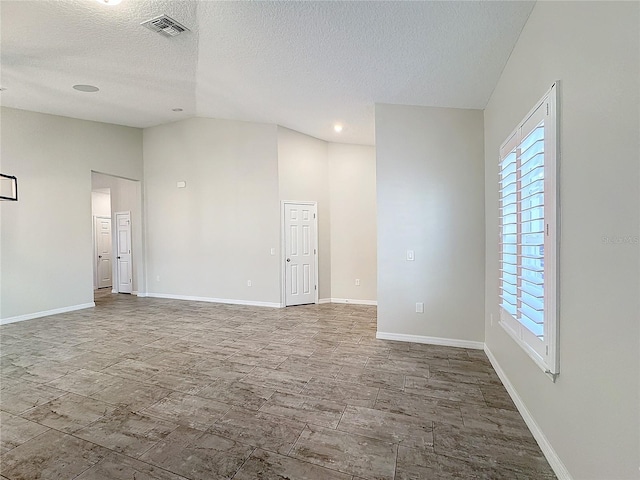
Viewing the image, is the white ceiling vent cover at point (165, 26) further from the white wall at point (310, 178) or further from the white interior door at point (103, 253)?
the white interior door at point (103, 253)

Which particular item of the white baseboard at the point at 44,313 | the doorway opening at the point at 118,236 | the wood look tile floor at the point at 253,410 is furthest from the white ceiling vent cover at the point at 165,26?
the white baseboard at the point at 44,313

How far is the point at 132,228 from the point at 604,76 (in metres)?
8.41

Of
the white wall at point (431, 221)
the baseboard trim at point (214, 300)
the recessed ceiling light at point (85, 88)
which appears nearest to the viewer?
the white wall at point (431, 221)

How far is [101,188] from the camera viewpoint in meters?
8.35

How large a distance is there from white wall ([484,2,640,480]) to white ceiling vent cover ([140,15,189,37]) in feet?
9.44

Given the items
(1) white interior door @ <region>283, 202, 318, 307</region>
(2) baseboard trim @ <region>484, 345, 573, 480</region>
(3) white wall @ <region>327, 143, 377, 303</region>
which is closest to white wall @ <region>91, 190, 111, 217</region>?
(1) white interior door @ <region>283, 202, 318, 307</region>

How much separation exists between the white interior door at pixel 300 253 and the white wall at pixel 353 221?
1.54ft

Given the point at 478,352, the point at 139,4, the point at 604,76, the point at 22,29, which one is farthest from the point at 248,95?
the point at 478,352

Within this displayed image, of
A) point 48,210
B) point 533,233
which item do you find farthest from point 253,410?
point 48,210

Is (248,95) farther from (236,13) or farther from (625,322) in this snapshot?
(625,322)

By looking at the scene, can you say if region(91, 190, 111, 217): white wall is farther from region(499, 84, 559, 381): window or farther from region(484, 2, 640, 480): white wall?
region(484, 2, 640, 480): white wall

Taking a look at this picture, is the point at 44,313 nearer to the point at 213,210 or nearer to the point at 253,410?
the point at 213,210

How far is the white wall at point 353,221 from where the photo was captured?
20.7ft

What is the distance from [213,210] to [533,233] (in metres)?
5.81
